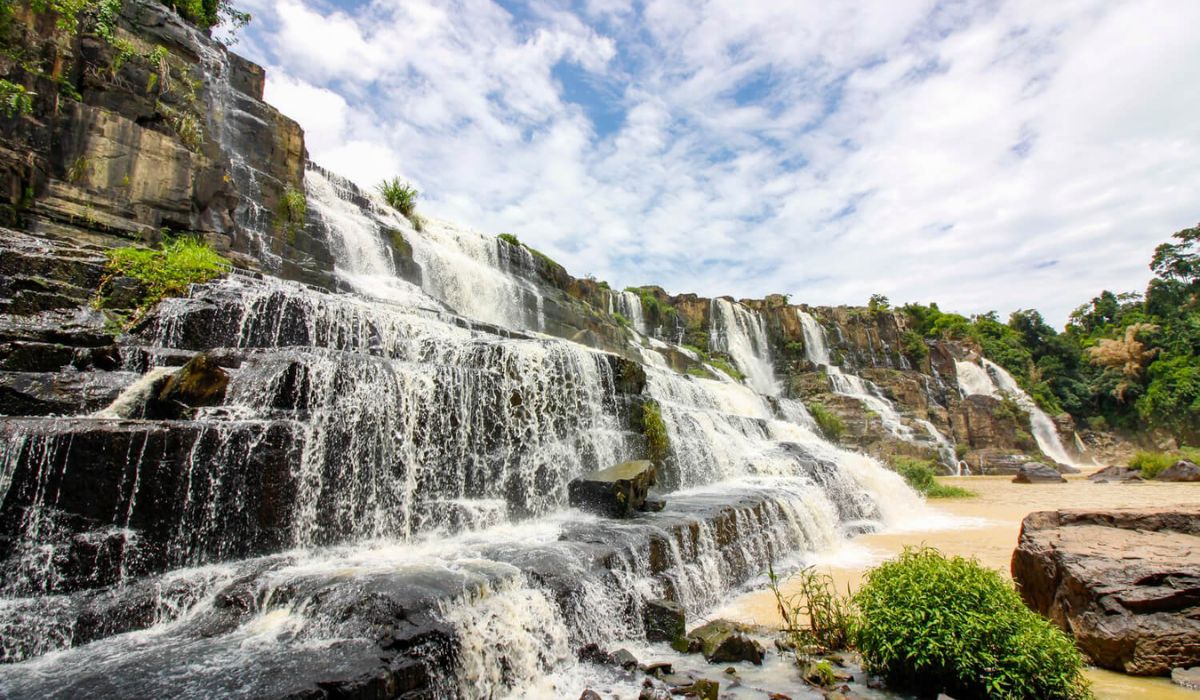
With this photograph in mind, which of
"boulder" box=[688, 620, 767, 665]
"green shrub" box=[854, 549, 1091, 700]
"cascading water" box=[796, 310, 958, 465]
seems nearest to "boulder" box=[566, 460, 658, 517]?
"boulder" box=[688, 620, 767, 665]

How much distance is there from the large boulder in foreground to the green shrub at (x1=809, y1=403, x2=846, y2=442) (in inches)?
836

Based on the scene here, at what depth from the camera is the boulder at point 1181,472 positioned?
810 inches

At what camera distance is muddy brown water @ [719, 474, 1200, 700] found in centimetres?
450

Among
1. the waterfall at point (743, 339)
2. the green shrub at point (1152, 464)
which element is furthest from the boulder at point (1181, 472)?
the waterfall at point (743, 339)

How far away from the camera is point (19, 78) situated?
10.9 m

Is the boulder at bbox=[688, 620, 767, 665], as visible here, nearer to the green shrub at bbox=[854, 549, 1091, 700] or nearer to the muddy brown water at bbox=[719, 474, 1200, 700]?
the green shrub at bbox=[854, 549, 1091, 700]

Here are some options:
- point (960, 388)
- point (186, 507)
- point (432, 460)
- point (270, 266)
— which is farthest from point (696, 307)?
point (186, 507)

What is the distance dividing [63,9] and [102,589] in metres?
13.2

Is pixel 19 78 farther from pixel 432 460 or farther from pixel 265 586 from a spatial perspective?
pixel 265 586

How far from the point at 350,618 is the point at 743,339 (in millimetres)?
34037

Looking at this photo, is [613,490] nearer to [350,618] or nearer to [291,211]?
[350,618]

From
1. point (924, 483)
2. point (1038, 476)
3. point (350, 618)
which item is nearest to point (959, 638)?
point (350, 618)

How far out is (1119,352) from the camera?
39.4 m

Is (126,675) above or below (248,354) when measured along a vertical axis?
below
